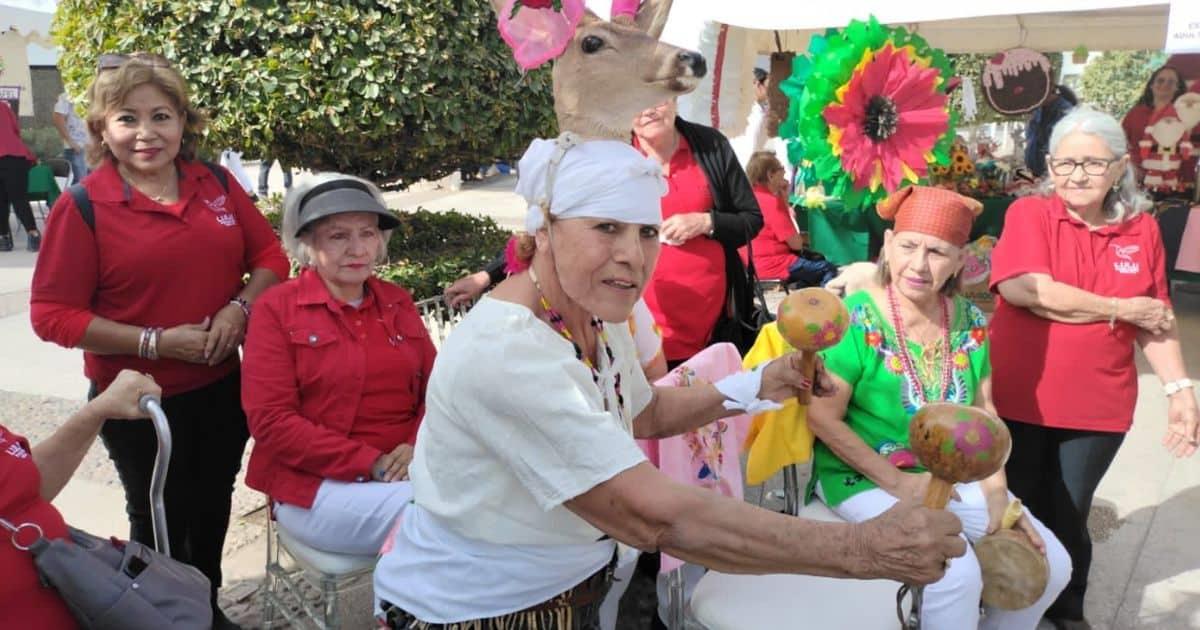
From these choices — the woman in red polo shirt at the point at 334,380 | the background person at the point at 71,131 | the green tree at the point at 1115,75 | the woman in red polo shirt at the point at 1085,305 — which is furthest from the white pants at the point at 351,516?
the green tree at the point at 1115,75

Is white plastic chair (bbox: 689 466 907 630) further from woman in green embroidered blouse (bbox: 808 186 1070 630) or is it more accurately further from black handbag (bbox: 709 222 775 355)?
black handbag (bbox: 709 222 775 355)

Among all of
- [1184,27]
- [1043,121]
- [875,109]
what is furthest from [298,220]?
[1043,121]

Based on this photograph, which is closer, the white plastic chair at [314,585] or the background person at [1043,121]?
the white plastic chair at [314,585]

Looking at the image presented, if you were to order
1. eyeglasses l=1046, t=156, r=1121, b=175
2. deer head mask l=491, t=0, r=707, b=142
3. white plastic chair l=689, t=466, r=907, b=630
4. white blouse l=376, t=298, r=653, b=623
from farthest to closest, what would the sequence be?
eyeglasses l=1046, t=156, r=1121, b=175, white plastic chair l=689, t=466, r=907, b=630, deer head mask l=491, t=0, r=707, b=142, white blouse l=376, t=298, r=653, b=623

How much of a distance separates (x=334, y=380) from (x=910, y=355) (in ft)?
5.80

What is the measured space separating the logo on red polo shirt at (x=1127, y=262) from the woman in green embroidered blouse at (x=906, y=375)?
1.92 ft

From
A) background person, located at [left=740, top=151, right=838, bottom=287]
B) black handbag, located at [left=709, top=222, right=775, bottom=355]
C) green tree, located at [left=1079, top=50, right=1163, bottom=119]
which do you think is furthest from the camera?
green tree, located at [left=1079, top=50, right=1163, bottom=119]

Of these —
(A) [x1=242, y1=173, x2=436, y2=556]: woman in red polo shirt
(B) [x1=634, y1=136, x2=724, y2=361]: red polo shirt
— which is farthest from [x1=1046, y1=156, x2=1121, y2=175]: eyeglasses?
(A) [x1=242, y1=173, x2=436, y2=556]: woman in red polo shirt

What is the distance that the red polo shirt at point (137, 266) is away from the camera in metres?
2.60

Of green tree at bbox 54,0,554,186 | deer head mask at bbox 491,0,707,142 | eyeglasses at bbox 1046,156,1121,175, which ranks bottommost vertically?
eyeglasses at bbox 1046,156,1121,175

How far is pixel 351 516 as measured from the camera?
2.60m

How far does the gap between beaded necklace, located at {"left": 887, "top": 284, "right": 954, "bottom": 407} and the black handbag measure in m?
0.94

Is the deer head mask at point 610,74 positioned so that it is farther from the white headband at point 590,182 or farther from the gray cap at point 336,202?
the gray cap at point 336,202

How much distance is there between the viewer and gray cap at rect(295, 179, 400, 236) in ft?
9.08
